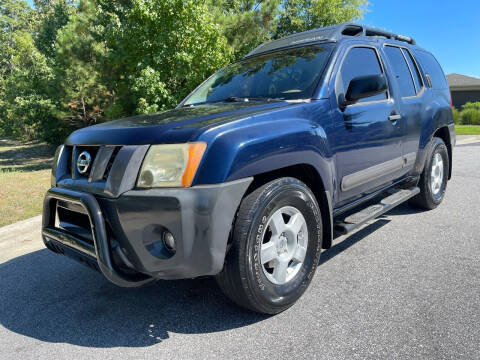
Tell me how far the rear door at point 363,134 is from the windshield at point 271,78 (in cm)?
20

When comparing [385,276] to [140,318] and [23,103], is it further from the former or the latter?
[23,103]

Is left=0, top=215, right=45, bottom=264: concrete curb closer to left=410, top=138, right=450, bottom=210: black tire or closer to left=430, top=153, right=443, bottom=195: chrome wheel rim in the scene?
left=410, top=138, right=450, bottom=210: black tire

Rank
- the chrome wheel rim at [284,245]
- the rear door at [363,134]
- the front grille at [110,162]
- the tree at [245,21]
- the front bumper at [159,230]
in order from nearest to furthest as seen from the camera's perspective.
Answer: the front bumper at [159,230] → the front grille at [110,162] → the chrome wheel rim at [284,245] → the rear door at [363,134] → the tree at [245,21]

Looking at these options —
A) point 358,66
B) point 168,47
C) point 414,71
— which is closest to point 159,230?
point 358,66

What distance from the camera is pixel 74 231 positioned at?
8.43 ft

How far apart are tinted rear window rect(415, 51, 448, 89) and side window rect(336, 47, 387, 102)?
4.14 feet

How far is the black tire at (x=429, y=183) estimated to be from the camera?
4539 mm

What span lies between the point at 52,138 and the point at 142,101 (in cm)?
1188

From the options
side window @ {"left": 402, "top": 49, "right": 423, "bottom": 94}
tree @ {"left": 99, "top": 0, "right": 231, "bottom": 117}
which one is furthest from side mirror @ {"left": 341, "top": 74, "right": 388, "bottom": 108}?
tree @ {"left": 99, "top": 0, "right": 231, "bottom": 117}

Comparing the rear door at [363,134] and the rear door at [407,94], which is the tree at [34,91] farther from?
the rear door at [363,134]

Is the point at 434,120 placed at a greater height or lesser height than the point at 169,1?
lesser

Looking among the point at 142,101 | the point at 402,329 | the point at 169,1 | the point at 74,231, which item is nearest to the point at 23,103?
the point at 142,101

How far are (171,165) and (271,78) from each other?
5.36 feet

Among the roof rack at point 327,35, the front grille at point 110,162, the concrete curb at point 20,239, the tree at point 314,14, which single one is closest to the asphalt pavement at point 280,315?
the concrete curb at point 20,239
